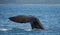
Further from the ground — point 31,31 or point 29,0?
point 29,0

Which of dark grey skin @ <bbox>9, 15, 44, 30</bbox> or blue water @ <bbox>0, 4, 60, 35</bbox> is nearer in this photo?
dark grey skin @ <bbox>9, 15, 44, 30</bbox>

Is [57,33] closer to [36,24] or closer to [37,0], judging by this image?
[36,24]

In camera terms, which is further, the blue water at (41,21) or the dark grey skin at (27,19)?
the blue water at (41,21)

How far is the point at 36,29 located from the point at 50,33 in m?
0.80

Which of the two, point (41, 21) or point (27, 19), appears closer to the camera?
point (27, 19)

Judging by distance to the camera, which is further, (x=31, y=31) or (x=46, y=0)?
(x=46, y=0)

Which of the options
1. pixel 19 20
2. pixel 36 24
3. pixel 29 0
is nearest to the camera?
pixel 19 20

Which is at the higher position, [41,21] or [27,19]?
[41,21]

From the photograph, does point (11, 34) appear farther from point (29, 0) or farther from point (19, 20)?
point (29, 0)

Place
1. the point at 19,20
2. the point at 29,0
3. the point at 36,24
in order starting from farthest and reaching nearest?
the point at 29,0, the point at 36,24, the point at 19,20

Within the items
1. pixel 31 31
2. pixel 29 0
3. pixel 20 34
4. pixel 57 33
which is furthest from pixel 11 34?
A: pixel 29 0

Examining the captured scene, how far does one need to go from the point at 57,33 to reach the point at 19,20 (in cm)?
164

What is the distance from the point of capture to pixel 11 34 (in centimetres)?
986

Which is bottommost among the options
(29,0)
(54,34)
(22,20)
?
(54,34)
